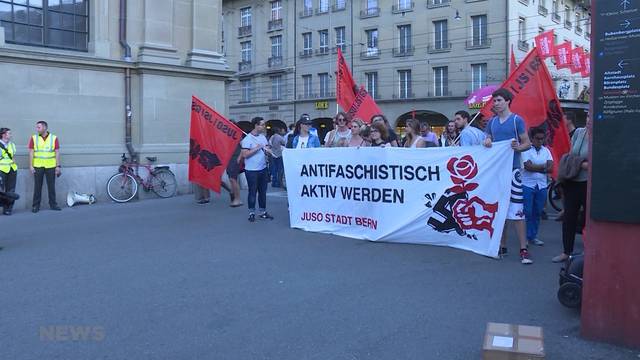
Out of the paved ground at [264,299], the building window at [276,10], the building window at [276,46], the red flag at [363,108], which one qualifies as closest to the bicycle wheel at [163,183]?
the red flag at [363,108]

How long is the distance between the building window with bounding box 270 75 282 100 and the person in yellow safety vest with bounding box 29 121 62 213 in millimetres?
40711

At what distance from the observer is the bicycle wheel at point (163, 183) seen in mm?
14039

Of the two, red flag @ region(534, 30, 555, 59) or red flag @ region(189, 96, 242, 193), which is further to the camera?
red flag @ region(534, 30, 555, 59)

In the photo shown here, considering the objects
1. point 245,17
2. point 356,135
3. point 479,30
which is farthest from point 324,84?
point 356,135

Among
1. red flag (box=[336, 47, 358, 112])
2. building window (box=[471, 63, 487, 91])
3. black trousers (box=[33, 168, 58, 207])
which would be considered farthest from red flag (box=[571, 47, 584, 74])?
black trousers (box=[33, 168, 58, 207])

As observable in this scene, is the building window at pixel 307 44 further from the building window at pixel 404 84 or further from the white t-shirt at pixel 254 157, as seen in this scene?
the white t-shirt at pixel 254 157

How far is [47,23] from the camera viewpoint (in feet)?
45.5

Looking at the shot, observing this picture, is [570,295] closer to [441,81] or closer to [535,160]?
[535,160]

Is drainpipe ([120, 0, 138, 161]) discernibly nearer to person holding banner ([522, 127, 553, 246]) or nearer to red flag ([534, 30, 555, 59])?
person holding banner ([522, 127, 553, 246])

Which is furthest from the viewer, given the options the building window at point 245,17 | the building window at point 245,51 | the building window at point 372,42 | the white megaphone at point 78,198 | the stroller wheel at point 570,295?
the building window at point 245,51

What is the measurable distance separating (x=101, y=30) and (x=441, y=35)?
32.6m

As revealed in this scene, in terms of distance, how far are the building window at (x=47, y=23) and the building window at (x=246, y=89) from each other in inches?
1608

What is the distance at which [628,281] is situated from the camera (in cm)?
398

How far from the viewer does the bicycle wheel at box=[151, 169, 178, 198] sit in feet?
46.1
